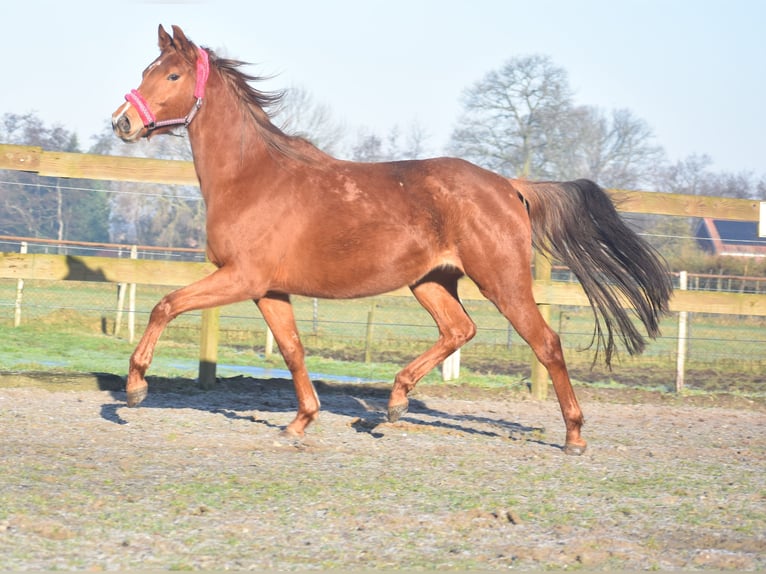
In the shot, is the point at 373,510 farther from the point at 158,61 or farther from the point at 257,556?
the point at 158,61

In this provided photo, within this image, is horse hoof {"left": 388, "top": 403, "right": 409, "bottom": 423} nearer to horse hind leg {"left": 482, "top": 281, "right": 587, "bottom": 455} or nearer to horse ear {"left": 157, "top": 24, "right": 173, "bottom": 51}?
horse hind leg {"left": 482, "top": 281, "right": 587, "bottom": 455}

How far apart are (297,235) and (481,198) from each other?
119 centimetres

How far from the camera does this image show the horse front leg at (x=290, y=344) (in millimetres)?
6109

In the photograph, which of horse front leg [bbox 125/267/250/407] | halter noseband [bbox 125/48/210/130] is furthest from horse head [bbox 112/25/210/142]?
horse front leg [bbox 125/267/250/407]

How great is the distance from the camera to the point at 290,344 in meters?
6.17

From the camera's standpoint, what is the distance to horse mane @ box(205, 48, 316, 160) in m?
6.13

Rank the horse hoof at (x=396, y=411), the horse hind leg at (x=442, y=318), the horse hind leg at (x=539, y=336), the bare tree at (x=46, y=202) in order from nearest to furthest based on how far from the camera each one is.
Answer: the horse hind leg at (x=539, y=336), the horse hoof at (x=396, y=411), the horse hind leg at (x=442, y=318), the bare tree at (x=46, y=202)

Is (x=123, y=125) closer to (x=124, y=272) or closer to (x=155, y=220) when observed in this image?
(x=124, y=272)

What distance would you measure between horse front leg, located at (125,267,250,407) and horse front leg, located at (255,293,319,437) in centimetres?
49

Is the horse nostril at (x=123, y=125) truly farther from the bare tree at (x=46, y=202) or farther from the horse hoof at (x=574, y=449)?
the horse hoof at (x=574, y=449)

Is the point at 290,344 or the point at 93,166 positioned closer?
the point at 290,344

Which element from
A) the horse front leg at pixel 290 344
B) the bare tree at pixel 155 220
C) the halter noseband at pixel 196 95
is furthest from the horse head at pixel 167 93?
the bare tree at pixel 155 220

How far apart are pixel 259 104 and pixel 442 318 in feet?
6.27

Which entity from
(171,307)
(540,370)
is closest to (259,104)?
(171,307)
